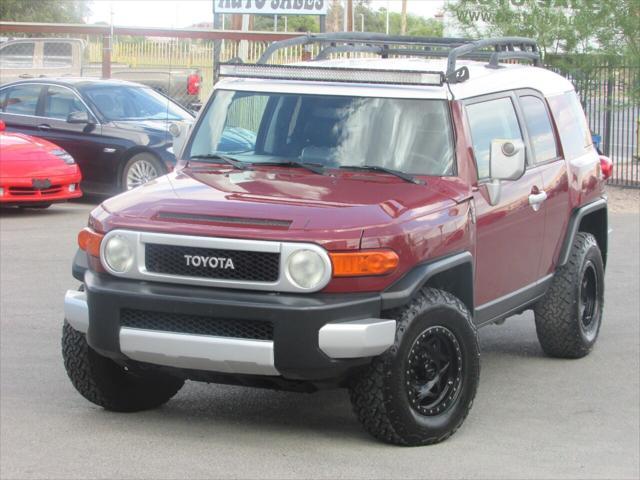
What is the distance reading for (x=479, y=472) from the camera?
5945mm

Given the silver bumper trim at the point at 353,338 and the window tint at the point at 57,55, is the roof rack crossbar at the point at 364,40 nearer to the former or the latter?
the silver bumper trim at the point at 353,338

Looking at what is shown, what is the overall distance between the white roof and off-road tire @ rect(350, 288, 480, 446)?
1.24 m

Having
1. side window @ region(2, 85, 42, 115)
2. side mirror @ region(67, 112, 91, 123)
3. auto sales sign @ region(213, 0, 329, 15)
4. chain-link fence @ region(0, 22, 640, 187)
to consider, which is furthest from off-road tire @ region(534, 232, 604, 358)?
auto sales sign @ region(213, 0, 329, 15)

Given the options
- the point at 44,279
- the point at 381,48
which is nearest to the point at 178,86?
the point at 44,279

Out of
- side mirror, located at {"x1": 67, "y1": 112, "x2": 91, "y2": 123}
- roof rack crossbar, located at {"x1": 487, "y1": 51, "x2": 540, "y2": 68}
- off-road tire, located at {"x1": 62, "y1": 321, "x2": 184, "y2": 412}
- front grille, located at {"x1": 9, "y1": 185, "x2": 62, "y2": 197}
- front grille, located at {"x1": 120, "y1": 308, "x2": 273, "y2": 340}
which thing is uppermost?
roof rack crossbar, located at {"x1": 487, "y1": 51, "x2": 540, "y2": 68}

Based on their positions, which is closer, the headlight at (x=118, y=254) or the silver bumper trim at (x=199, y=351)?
the silver bumper trim at (x=199, y=351)

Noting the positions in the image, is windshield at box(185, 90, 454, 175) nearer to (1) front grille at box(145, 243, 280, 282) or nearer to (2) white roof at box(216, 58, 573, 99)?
(2) white roof at box(216, 58, 573, 99)

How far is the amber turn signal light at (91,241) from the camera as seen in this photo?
624 centimetres

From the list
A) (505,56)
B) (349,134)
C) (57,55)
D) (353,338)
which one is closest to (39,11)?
(57,55)

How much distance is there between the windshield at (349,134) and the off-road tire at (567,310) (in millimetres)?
1679

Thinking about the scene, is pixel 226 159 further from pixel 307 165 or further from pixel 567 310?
pixel 567 310

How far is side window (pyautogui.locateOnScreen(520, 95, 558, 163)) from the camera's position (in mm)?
7957

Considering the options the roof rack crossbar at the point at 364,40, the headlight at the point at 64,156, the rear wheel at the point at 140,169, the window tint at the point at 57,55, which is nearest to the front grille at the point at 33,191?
the headlight at the point at 64,156

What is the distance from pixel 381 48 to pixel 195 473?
402 cm
